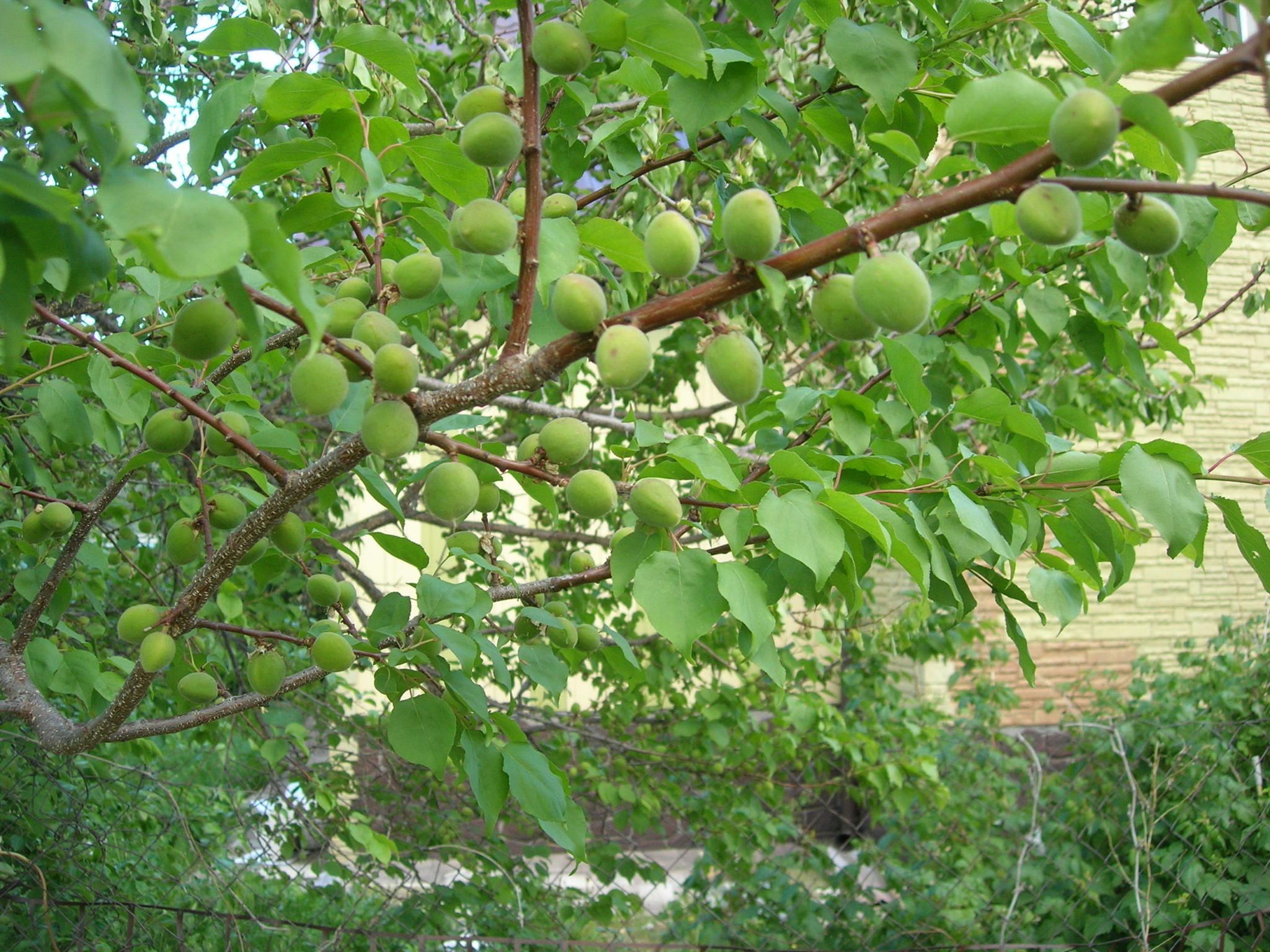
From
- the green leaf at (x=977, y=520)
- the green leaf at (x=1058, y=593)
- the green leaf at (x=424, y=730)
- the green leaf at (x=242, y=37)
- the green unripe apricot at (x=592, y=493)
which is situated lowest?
the green leaf at (x=1058, y=593)

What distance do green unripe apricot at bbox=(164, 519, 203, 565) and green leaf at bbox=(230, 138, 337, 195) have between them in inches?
19.6

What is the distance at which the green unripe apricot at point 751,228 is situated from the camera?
0.81 metres

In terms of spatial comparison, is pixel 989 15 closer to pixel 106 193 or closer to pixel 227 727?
pixel 106 193

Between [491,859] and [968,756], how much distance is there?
2.34 metres

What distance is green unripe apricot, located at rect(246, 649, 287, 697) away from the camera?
1.38 meters

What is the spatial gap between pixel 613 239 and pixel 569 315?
0.22 meters

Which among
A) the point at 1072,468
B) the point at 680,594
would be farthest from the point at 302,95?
the point at 1072,468

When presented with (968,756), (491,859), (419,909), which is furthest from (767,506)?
(968,756)

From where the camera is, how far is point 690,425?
354 cm

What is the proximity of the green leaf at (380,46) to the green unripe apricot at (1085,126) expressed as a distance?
0.79m

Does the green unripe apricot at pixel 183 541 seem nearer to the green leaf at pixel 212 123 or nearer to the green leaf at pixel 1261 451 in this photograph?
the green leaf at pixel 212 123

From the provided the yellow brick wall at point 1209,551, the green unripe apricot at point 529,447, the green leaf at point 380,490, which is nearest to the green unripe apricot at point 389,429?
the green unripe apricot at point 529,447

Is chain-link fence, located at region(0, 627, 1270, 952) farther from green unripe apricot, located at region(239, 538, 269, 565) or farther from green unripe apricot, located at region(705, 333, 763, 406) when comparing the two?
green unripe apricot, located at region(705, 333, 763, 406)

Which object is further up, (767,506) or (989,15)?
(989,15)
